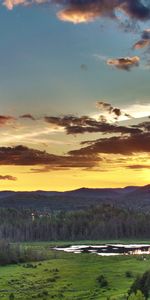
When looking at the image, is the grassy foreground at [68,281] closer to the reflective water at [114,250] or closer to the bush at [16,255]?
the bush at [16,255]

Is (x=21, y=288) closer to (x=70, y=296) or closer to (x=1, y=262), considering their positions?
(x=70, y=296)

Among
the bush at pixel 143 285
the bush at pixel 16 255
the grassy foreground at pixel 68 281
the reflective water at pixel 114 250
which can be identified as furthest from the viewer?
the reflective water at pixel 114 250

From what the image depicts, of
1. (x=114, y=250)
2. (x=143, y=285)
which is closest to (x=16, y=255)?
(x=114, y=250)

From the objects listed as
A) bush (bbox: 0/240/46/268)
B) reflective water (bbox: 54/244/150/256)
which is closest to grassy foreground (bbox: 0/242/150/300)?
bush (bbox: 0/240/46/268)

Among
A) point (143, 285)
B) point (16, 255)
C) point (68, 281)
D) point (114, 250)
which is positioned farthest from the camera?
point (114, 250)

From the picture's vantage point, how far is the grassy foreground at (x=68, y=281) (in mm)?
62969

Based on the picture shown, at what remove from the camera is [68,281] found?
8019 centimetres

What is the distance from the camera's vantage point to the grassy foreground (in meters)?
63.0

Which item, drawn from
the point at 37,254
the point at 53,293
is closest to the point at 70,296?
the point at 53,293

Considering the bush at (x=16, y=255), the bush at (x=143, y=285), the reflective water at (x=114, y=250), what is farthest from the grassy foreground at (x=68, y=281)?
the reflective water at (x=114, y=250)

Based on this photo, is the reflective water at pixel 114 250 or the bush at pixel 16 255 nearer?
the bush at pixel 16 255

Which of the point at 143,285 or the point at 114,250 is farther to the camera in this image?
the point at 114,250

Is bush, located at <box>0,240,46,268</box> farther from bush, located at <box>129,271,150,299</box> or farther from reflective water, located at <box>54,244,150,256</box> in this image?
bush, located at <box>129,271,150,299</box>

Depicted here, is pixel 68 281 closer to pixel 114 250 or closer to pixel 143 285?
pixel 143 285
